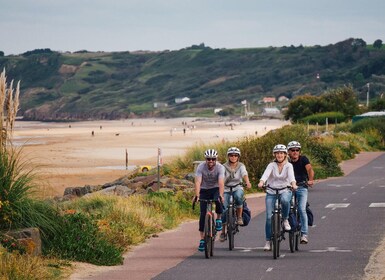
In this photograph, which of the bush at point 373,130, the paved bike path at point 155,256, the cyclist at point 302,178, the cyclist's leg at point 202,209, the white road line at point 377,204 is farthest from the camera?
the bush at point 373,130

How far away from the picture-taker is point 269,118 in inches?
7544

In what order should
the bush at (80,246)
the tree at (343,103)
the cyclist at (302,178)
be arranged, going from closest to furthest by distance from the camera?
the bush at (80,246) → the cyclist at (302,178) → the tree at (343,103)

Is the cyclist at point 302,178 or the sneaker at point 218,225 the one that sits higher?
the cyclist at point 302,178

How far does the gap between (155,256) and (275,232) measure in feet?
8.41

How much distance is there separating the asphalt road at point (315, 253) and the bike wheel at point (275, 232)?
0.63 ft

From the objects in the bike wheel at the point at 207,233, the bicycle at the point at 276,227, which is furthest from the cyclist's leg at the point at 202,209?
the bicycle at the point at 276,227

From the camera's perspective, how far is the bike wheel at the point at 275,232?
17906 mm

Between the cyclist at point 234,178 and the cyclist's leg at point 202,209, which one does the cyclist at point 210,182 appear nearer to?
the cyclist's leg at point 202,209

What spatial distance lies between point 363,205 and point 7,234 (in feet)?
50.0

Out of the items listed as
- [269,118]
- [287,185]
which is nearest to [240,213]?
[287,185]

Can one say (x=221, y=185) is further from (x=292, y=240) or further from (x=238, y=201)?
(x=292, y=240)

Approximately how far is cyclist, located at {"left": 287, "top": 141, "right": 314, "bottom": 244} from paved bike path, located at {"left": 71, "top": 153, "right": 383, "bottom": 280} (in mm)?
2148

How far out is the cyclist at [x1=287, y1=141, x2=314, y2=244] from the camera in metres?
19.3

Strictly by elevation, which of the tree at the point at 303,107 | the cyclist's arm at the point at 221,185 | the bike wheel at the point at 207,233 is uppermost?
the tree at the point at 303,107
